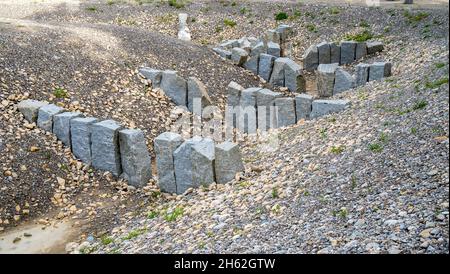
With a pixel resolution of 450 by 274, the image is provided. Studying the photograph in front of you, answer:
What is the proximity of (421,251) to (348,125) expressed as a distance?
5.00 meters

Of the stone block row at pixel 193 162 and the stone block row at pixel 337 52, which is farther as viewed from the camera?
the stone block row at pixel 337 52

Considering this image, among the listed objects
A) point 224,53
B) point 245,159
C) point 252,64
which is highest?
point 224,53

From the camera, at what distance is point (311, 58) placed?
60.7 feet

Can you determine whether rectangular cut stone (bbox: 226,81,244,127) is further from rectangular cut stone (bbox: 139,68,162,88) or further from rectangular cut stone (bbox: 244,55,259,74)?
rectangular cut stone (bbox: 244,55,259,74)

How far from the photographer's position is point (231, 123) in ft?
44.0

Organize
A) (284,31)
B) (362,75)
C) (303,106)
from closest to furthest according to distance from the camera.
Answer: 1. (303,106)
2. (362,75)
3. (284,31)

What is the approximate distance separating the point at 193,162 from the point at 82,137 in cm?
276

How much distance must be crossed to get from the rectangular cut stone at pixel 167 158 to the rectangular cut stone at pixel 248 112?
3.70m

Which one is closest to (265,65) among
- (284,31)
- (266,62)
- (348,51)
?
(266,62)

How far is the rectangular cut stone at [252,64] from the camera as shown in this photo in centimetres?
1700

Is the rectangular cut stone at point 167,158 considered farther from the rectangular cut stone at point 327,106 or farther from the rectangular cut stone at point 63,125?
the rectangular cut stone at point 327,106

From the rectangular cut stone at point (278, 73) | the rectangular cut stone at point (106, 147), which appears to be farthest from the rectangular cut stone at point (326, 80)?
the rectangular cut stone at point (106, 147)

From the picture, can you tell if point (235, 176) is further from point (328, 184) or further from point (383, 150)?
point (383, 150)

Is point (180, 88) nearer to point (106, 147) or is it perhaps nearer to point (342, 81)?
point (106, 147)
